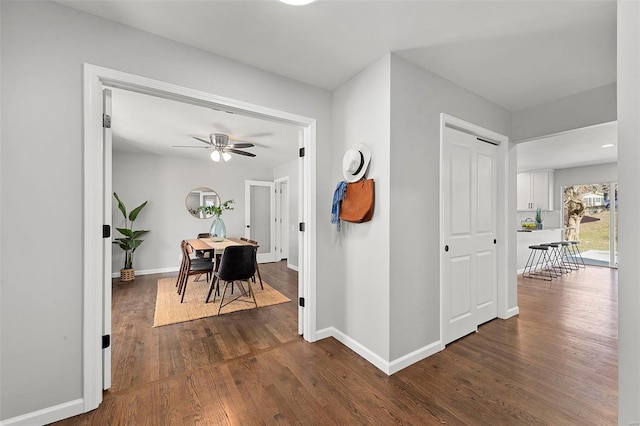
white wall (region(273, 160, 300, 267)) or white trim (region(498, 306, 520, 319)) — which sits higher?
white wall (region(273, 160, 300, 267))

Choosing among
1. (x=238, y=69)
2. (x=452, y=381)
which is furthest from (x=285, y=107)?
(x=452, y=381)

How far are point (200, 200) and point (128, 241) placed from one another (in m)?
1.60

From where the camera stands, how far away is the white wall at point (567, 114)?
2.56m

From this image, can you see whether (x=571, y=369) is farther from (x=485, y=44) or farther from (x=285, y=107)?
A: (x=285, y=107)

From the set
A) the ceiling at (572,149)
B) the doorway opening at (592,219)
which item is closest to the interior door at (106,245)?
the ceiling at (572,149)

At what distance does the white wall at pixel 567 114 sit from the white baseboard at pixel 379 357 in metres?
2.64

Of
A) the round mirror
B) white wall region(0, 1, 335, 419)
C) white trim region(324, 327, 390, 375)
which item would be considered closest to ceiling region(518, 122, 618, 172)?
white trim region(324, 327, 390, 375)

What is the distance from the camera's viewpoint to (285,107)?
2.38 m

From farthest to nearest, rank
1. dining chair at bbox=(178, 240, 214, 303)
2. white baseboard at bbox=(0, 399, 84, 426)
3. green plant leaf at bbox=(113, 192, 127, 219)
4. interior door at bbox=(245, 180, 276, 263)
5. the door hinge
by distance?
1. interior door at bbox=(245, 180, 276, 263)
2. green plant leaf at bbox=(113, 192, 127, 219)
3. dining chair at bbox=(178, 240, 214, 303)
4. the door hinge
5. white baseboard at bbox=(0, 399, 84, 426)

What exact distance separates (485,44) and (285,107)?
1.64m

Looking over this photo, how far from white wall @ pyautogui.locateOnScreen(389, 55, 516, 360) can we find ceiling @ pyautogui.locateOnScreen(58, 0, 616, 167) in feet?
0.78

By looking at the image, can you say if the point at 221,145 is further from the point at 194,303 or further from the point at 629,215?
the point at 629,215

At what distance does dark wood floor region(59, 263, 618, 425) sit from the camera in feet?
5.24

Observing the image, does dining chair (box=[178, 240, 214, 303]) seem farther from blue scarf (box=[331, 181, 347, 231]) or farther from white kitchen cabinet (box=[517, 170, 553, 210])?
white kitchen cabinet (box=[517, 170, 553, 210])
